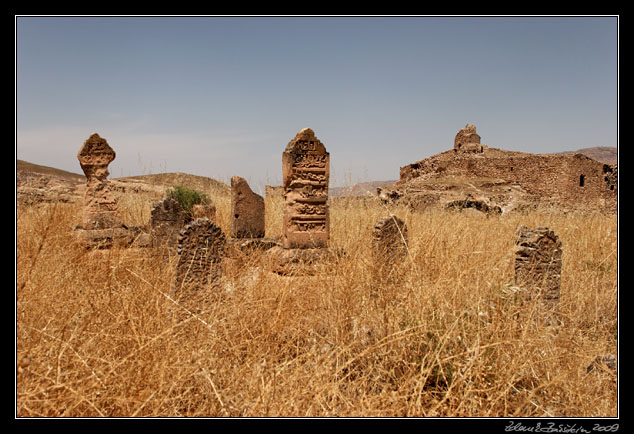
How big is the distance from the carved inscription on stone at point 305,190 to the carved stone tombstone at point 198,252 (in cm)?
181

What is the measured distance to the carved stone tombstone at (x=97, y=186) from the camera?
23.9ft

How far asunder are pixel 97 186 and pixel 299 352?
20.0 ft

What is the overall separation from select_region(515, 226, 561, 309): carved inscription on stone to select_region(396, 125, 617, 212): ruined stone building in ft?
55.4

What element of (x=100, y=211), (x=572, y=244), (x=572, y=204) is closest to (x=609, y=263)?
(x=572, y=244)

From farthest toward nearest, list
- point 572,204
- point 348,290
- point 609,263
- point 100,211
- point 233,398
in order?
1. point 572,204
2. point 100,211
3. point 609,263
4. point 348,290
5. point 233,398

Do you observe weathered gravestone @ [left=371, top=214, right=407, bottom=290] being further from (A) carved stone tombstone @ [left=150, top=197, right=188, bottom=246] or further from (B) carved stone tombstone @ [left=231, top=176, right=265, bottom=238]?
(B) carved stone tombstone @ [left=231, top=176, right=265, bottom=238]

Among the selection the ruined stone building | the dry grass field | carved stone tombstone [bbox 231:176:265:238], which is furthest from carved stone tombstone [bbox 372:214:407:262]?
the ruined stone building

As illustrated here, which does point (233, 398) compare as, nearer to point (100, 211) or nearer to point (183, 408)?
point (183, 408)

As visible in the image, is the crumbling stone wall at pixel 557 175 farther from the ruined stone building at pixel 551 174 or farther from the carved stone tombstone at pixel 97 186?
the carved stone tombstone at pixel 97 186

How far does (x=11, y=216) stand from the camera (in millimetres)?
2324

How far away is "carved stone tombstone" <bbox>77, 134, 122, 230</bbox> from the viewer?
23.9 ft

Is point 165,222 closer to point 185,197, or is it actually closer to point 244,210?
point 244,210

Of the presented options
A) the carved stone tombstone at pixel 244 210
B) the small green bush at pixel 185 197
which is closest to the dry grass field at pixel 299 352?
the carved stone tombstone at pixel 244 210

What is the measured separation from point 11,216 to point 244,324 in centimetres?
154
